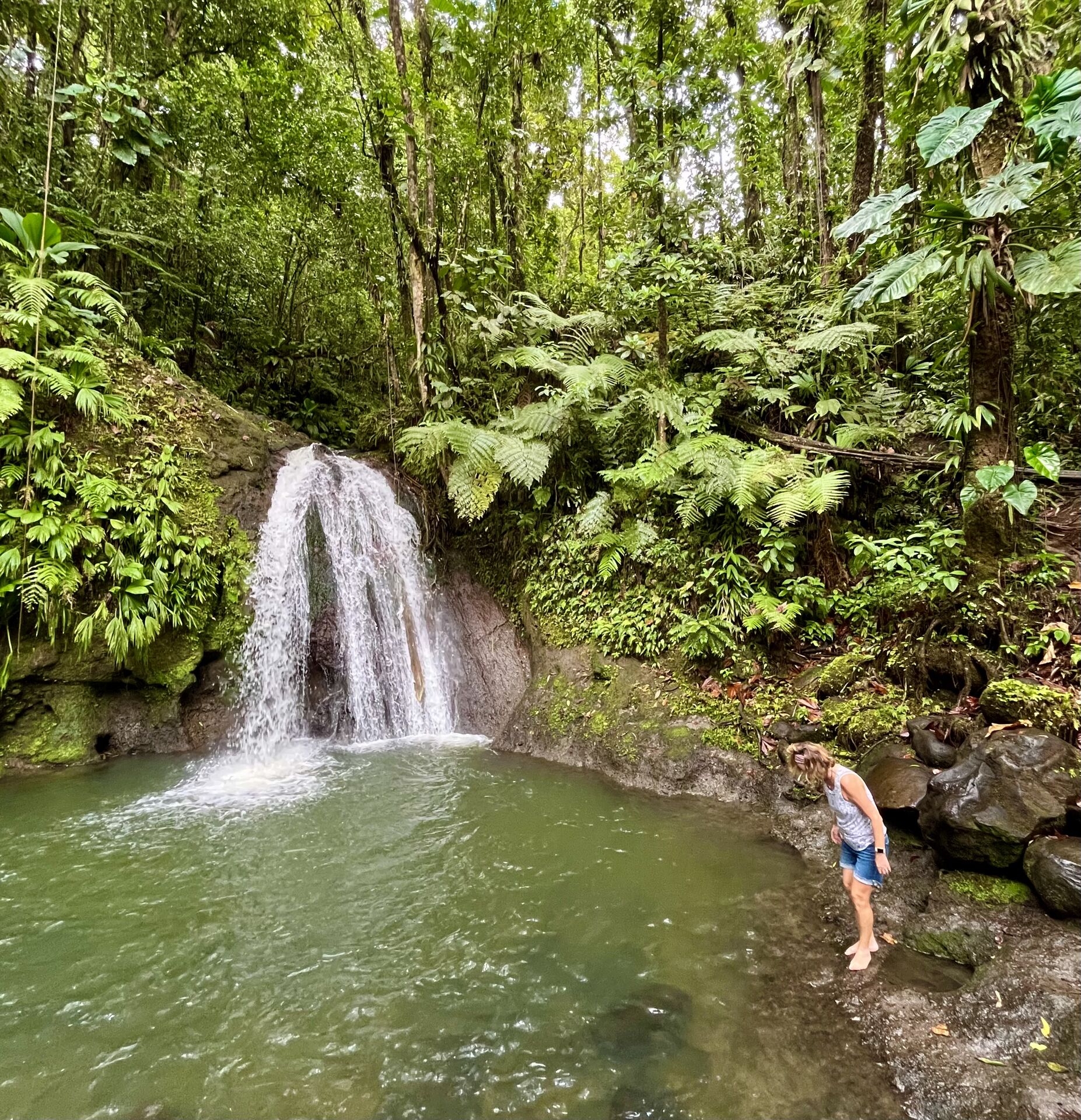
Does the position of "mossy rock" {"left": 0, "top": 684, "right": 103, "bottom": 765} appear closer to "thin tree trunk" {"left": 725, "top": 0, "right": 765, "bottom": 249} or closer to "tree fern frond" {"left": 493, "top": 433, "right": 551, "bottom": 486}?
"tree fern frond" {"left": 493, "top": 433, "right": 551, "bottom": 486}

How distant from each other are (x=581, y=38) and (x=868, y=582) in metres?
10.6

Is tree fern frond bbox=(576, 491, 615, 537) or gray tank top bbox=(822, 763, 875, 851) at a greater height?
tree fern frond bbox=(576, 491, 615, 537)

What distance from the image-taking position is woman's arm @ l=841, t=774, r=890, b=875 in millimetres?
3143

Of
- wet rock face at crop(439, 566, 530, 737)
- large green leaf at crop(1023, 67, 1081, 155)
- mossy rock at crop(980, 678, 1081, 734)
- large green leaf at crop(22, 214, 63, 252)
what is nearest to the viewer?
large green leaf at crop(1023, 67, 1081, 155)

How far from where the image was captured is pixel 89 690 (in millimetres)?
6750

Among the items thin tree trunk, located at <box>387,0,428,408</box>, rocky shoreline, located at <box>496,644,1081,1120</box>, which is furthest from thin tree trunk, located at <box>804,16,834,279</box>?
rocky shoreline, located at <box>496,644,1081,1120</box>

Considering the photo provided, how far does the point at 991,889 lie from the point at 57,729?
8.46 m

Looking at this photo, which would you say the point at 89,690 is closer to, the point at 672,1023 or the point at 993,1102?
the point at 672,1023

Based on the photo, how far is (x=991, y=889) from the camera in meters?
3.40

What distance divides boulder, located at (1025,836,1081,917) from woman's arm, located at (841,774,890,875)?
0.84 m


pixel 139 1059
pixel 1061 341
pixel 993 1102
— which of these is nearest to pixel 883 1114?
pixel 993 1102

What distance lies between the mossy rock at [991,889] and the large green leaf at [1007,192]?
4026 millimetres

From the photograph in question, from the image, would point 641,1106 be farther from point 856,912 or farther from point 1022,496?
A: point 1022,496

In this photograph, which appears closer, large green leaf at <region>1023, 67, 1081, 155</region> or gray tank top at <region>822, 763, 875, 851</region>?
gray tank top at <region>822, 763, 875, 851</region>
